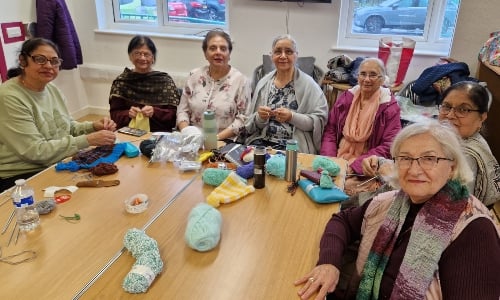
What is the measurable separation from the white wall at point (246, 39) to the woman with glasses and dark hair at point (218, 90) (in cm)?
134

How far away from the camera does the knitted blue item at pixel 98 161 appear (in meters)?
1.82

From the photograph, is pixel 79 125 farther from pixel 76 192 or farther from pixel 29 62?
pixel 76 192

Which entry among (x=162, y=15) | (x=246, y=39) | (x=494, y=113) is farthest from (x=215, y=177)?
(x=162, y=15)

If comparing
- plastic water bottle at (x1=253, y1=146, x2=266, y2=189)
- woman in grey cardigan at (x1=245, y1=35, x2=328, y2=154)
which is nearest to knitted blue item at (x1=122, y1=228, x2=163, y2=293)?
plastic water bottle at (x1=253, y1=146, x2=266, y2=189)

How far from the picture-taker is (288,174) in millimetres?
1769

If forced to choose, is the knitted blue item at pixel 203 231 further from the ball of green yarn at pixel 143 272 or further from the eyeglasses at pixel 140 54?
the eyeglasses at pixel 140 54

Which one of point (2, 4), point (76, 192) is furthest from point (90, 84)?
point (76, 192)

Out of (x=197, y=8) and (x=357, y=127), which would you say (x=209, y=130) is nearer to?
(x=357, y=127)

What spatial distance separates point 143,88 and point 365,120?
159cm

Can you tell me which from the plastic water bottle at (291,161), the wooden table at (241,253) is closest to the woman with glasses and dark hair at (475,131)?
the plastic water bottle at (291,161)

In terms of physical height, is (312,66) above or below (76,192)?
above

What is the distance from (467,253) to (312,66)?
8.24ft

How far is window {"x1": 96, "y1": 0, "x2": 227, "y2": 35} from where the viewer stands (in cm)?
424

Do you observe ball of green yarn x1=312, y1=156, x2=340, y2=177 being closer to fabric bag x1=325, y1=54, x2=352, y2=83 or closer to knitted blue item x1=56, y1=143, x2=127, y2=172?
knitted blue item x1=56, y1=143, x2=127, y2=172
